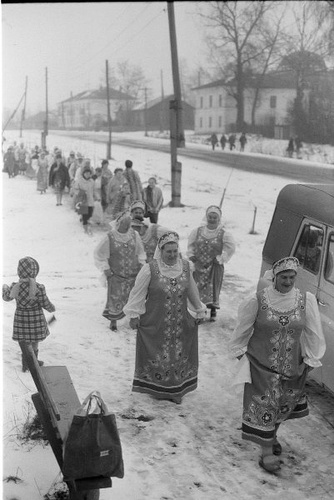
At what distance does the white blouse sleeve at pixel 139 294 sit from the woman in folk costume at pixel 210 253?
226 cm

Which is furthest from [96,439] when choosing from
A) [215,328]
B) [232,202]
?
[232,202]

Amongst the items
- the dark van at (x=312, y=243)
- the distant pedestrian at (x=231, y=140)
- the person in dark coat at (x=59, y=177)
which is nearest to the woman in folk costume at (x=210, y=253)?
the dark van at (x=312, y=243)

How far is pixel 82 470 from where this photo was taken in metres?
3.01

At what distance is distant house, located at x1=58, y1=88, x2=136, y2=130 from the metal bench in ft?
13.9

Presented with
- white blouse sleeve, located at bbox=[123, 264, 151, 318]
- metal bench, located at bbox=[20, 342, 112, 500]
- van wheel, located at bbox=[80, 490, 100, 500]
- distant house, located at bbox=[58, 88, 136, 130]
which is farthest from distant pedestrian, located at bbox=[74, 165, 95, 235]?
van wheel, located at bbox=[80, 490, 100, 500]

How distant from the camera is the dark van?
4676mm

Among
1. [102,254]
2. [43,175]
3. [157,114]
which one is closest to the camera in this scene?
[102,254]

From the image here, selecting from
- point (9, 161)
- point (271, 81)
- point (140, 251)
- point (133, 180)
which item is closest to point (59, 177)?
point (133, 180)

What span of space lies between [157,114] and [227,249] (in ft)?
16.4

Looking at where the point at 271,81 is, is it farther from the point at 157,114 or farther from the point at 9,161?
the point at 9,161

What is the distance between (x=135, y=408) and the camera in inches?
190

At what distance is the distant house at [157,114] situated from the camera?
38.0ft

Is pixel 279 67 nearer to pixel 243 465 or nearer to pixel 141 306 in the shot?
pixel 141 306

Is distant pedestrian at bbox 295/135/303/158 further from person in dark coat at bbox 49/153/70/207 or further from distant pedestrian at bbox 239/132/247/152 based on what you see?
person in dark coat at bbox 49/153/70/207
